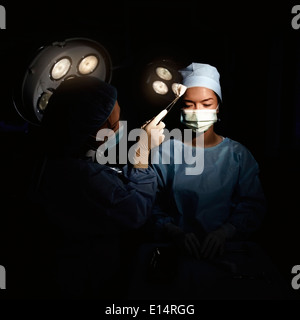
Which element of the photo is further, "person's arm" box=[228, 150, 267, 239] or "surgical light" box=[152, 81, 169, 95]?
"surgical light" box=[152, 81, 169, 95]

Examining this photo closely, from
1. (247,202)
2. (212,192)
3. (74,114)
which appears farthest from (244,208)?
(74,114)

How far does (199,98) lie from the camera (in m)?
2.24

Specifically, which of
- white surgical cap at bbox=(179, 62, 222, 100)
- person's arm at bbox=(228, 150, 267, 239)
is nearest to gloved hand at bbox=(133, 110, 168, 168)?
white surgical cap at bbox=(179, 62, 222, 100)

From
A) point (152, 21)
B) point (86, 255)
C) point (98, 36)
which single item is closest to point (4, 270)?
point (86, 255)

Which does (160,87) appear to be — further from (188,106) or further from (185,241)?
(185,241)

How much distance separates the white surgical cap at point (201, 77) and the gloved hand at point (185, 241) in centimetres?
118

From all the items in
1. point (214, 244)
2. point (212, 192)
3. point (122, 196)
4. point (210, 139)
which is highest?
point (210, 139)

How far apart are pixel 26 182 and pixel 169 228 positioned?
1079 millimetres

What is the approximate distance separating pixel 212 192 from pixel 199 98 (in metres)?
0.78

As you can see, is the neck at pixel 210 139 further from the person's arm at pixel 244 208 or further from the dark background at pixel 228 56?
the dark background at pixel 228 56

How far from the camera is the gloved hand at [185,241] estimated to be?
187cm

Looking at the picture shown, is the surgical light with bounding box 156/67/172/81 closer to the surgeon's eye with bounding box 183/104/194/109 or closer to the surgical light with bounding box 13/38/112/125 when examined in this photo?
the surgeon's eye with bounding box 183/104/194/109

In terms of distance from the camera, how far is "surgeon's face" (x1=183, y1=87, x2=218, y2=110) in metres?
2.24

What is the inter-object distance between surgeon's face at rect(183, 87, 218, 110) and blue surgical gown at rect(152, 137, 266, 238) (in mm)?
368
